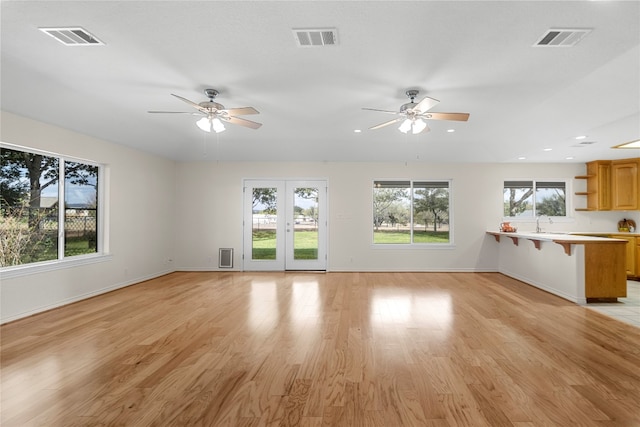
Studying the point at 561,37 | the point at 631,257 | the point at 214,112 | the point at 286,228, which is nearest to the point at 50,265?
the point at 214,112

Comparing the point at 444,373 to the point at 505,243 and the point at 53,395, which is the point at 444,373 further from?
the point at 505,243

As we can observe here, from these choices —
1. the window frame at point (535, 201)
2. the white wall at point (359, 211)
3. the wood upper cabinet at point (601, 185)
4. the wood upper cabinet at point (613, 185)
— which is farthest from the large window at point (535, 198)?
the wood upper cabinet at point (601, 185)

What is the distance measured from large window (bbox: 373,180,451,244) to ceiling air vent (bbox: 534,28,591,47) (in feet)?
15.6

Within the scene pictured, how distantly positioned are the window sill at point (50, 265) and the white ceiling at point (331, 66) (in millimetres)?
1912

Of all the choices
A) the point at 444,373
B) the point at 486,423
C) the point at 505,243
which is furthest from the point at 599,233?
the point at 486,423

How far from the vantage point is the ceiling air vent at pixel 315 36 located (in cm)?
258

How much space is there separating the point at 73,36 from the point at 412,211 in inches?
259

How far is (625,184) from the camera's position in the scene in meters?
6.80

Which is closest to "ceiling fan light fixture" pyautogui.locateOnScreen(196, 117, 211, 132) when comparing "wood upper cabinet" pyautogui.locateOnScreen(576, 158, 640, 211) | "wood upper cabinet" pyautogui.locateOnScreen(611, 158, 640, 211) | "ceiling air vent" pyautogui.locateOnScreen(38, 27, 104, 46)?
"ceiling air vent" pyautogui.locateOnScreen(38, 27, 104, 46)

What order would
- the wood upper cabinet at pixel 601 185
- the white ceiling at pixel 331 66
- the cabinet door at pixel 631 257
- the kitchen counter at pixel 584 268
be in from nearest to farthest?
the white ceiling at pixel 331 66
the kitchen counter at pixel 584 268
the cabinet door at pixel 631 257
the wood upper cabinet at pixel 601 185

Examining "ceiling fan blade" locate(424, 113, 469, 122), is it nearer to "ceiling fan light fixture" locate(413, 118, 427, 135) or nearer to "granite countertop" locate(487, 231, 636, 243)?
"ceiling fan light fixture" locate(413, 118, 427, 135)

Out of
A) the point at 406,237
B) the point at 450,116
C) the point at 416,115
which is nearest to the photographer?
the point at 450,116

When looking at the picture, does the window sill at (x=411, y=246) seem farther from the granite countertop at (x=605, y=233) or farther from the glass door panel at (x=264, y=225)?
the granite countertop at (x=605, y=233)

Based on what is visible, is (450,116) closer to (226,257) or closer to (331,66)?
(331,66)
